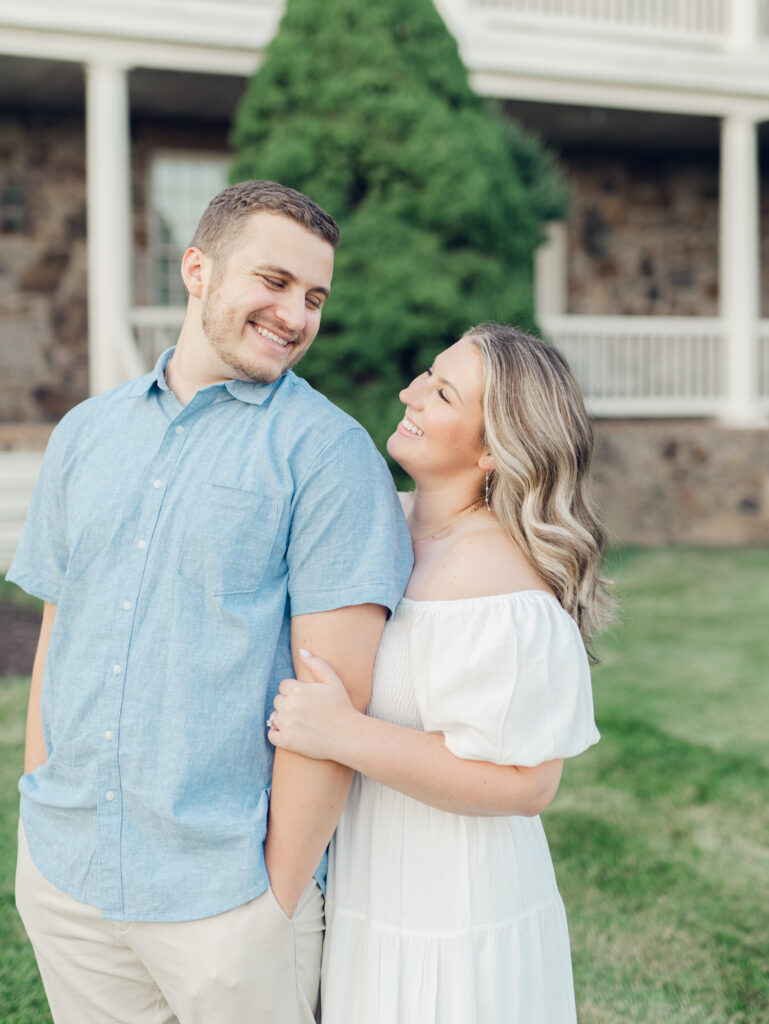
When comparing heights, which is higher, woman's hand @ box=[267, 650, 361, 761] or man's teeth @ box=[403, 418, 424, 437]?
man's teeth @ box=[403, 418, 424, 437]

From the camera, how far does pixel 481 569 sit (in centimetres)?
174

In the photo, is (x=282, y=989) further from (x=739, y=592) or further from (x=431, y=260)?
(x=739, y=592)

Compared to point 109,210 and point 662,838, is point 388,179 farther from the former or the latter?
point 662,838

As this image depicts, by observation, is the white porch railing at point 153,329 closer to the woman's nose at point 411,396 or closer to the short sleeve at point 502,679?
the woman's nose at point 411,396

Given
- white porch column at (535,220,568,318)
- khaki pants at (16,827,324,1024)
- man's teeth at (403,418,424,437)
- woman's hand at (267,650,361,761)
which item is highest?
white porch column at (535,220,568,318)

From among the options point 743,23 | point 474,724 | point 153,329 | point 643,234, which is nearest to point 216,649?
point 474,724

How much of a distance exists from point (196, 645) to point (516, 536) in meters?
0.61

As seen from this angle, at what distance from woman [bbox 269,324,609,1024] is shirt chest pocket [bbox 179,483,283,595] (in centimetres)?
17

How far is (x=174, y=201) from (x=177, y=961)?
9.87 meters

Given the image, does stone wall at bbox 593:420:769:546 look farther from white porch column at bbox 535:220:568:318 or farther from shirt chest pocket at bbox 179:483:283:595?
shirt chest pocket at bbox 179:483:283:595

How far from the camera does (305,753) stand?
62.7 inches

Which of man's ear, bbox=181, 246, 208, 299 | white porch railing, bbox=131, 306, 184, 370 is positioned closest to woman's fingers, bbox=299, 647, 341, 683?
man's ear, bbox=181, 246, 208, 299

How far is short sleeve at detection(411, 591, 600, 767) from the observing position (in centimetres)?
162

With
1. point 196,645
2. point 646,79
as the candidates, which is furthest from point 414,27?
point 196,645
